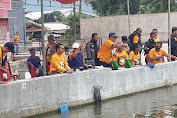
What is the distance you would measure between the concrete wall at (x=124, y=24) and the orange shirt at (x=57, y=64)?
25.6 meters

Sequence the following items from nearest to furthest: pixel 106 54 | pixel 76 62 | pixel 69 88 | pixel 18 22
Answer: pixel 69 88 < pixel 76 62 < pixel 106 54 < pixel 18 22

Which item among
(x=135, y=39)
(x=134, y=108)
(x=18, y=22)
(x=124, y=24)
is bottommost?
(x=134, y=108)

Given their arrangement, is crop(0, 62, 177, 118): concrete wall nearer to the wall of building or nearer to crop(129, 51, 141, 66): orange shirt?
crop(129, 51, 141, 66): orange shirt

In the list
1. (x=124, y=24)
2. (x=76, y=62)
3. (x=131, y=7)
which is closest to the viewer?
(x=76, y=62)

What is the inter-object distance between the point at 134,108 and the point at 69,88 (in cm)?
162

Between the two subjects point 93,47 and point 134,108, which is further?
point 93,47

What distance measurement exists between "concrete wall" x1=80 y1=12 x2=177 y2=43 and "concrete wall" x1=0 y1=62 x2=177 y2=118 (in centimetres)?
2272

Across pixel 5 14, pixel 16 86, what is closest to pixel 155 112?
pixel 16 86

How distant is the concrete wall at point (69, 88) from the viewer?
1016 centimetres

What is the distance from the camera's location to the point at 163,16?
3762 cm

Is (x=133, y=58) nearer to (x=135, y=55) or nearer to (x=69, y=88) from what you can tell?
(x=135, y=55)

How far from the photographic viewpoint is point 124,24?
37531 mm

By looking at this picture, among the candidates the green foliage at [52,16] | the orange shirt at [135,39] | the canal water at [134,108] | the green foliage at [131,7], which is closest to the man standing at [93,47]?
the orange shirt at [135,39]

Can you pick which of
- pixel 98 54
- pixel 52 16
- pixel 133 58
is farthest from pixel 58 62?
pixel 52 16
